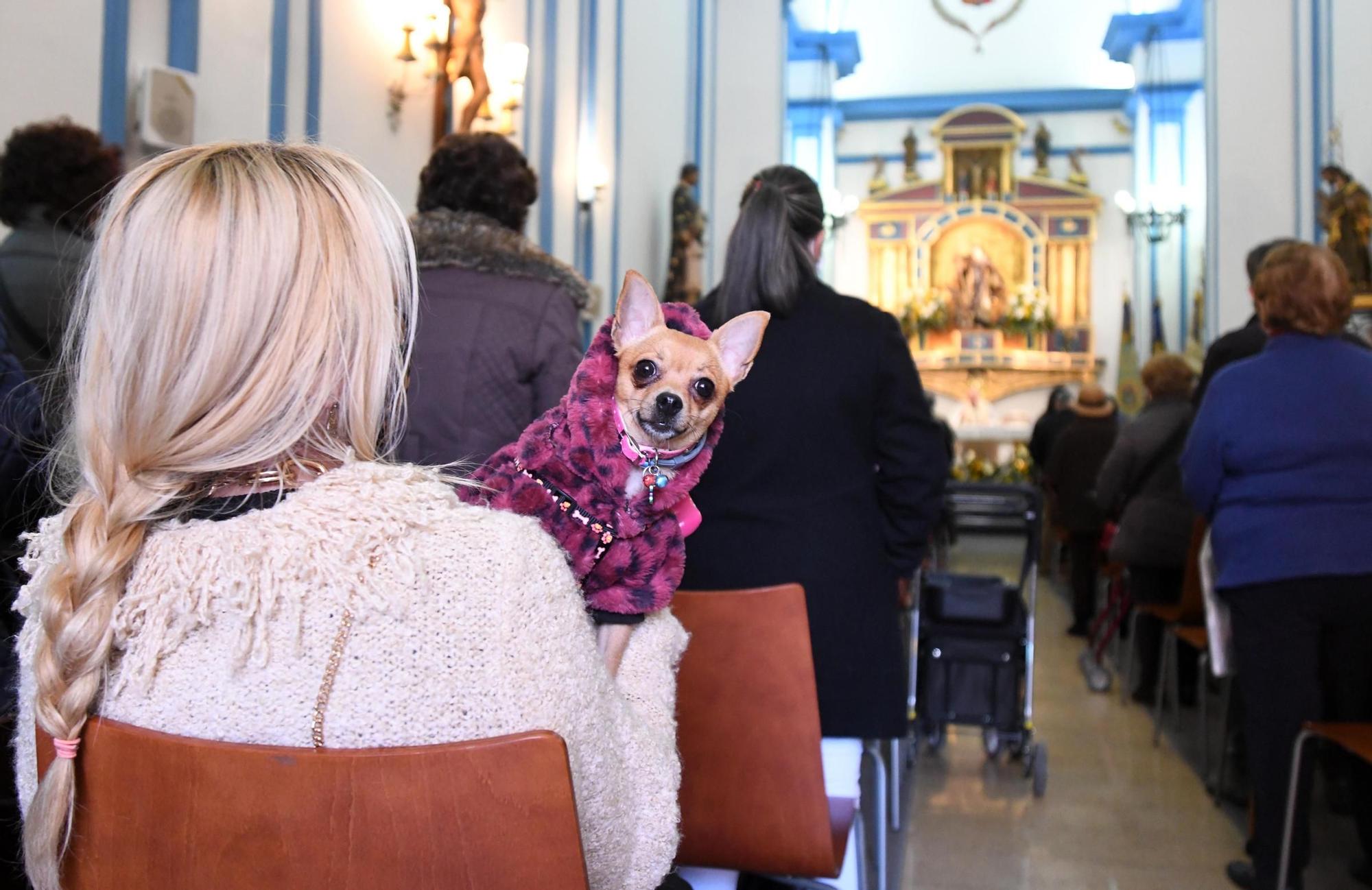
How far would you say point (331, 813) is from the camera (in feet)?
2.96

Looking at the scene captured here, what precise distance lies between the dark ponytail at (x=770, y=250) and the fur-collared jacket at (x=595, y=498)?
2.96ft

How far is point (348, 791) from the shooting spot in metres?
0.90

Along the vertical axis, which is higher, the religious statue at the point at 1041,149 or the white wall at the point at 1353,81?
the religious statue at the point at 1041,149

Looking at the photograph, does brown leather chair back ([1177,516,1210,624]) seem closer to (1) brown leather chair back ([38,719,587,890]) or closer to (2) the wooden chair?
(2) the wooden chair

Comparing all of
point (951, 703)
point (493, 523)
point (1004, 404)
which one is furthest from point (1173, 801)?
point (1004, 404)

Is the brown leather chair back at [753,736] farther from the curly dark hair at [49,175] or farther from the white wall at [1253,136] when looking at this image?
the white wall at [1253,136]

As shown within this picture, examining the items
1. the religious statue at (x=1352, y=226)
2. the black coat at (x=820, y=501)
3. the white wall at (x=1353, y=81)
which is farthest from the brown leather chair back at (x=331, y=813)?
the white wall at (x=1353, y=81)

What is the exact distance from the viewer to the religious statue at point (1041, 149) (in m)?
18.1

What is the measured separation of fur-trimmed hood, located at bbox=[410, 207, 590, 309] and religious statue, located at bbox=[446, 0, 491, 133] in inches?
104

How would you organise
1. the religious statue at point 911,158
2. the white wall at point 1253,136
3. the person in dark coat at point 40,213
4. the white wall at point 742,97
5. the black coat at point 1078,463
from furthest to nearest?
1. the religious statue at point 911,158
2. the white wall at point 742,97
3. the white wall at point 1253,136
4. the black coat at point 1078,463
5. the person in dark coat at point 40,213

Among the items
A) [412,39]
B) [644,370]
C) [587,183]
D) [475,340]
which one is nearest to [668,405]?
[644,370]

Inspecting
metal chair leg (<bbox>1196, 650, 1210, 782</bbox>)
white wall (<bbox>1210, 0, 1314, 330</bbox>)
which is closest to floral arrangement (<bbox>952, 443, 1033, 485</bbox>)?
white wall (<bbox>1210, 0, 1314, 330</bbox>)

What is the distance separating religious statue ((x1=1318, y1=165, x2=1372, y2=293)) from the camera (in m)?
7.78

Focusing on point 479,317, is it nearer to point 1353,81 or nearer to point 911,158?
point 1353,81
